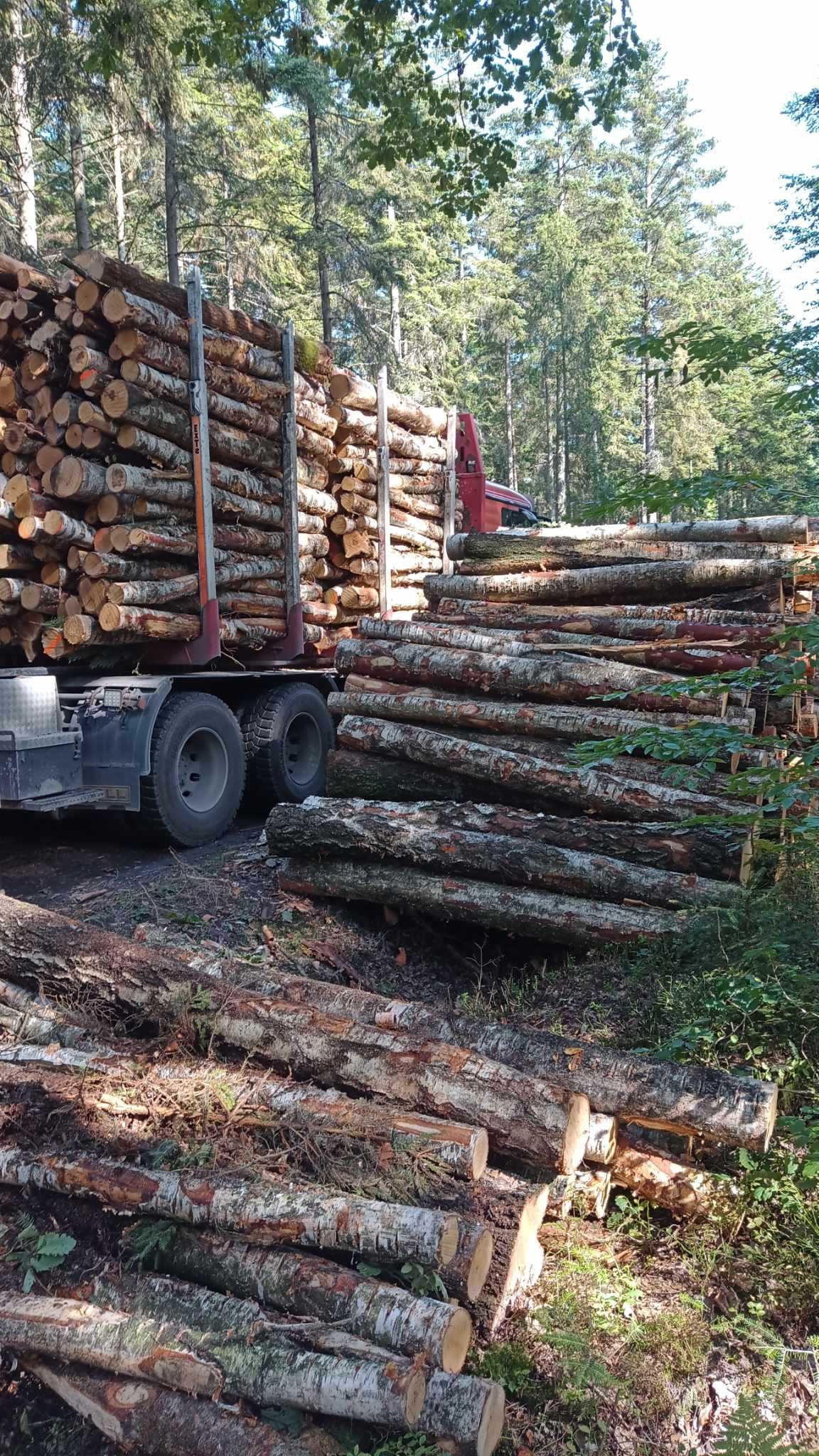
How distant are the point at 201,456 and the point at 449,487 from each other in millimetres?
4471

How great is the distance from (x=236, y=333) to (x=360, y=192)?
60.3ft

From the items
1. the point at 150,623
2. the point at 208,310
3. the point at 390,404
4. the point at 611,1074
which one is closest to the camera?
the point at 611,1074

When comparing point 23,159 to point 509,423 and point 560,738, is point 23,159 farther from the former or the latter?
point 509,423

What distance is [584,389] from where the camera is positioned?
40.3 meters

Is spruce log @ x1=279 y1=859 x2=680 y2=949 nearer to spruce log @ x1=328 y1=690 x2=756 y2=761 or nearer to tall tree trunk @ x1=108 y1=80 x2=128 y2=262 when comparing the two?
spruce log @ x1=328 y1=690 x2=756 y2=761

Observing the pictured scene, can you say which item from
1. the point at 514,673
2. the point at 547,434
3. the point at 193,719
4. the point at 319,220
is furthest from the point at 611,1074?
the point at 547,434

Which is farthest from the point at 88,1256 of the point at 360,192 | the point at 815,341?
the point at 360,192

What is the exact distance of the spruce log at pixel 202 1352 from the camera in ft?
7.47

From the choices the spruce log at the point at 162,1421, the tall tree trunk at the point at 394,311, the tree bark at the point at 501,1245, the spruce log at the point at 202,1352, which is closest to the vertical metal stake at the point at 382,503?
the tree bark at the point at 501,1245

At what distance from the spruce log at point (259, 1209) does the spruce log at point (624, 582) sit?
19.6 feet

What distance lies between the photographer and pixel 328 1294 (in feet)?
8.38

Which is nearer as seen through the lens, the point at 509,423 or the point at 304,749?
the point at 304,749

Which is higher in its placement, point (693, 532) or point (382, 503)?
point (382, 503)

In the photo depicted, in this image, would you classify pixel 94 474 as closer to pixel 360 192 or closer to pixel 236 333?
pixel 236 333
